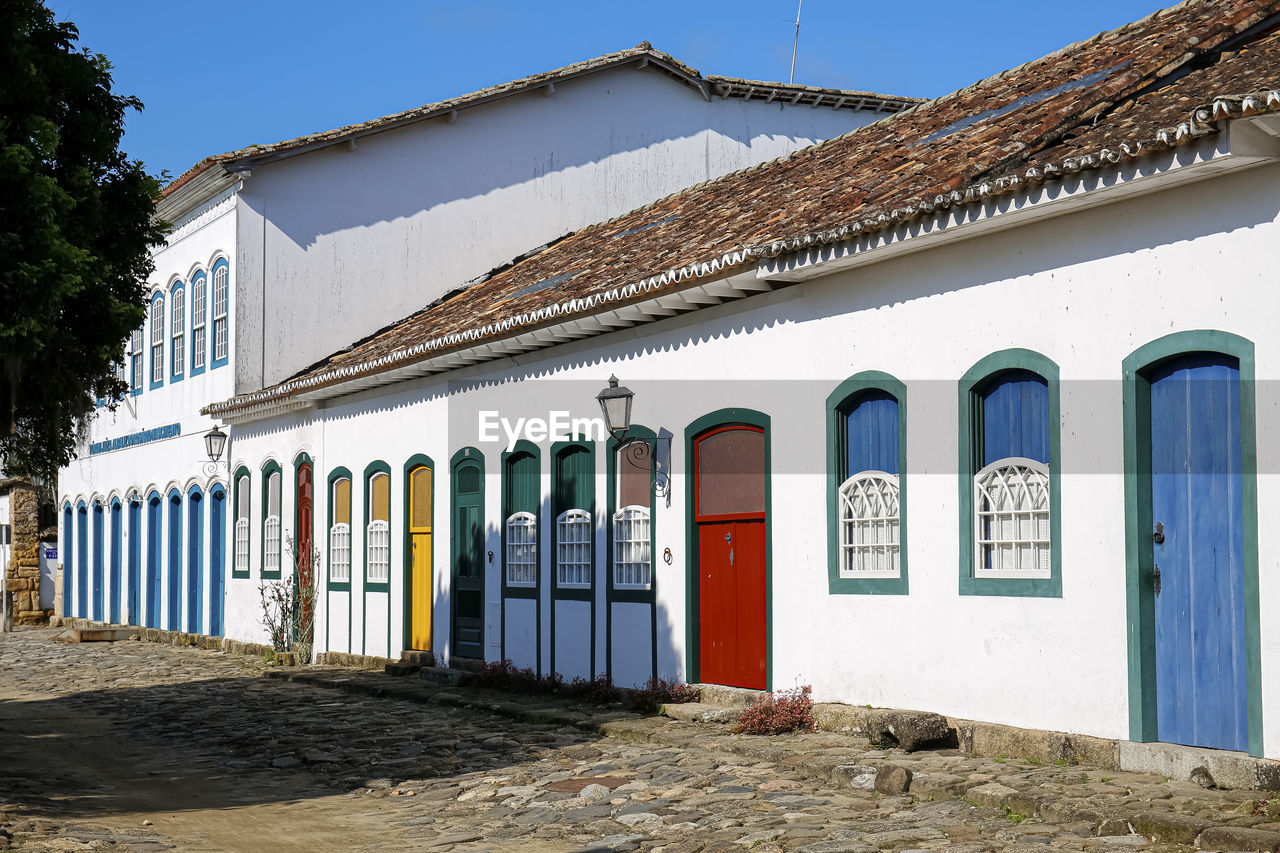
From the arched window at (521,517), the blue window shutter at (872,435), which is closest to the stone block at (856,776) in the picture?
the blue window shutter at (872,435)

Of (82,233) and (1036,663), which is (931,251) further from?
Result: (82,233)

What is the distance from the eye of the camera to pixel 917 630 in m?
10.7

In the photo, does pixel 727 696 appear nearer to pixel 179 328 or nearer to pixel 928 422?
pixel 928 422

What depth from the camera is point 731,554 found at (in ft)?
42.6

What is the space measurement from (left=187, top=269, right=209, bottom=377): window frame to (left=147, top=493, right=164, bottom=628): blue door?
3772 mm

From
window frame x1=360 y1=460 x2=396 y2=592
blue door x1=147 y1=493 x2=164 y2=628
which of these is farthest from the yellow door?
blue door x1=147 y1=493 x2=164 y2=628

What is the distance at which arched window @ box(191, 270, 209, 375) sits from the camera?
24031mm

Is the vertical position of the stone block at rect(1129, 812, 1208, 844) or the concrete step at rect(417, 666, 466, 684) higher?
the stone block at rect(1129, 812, 1208, 844)

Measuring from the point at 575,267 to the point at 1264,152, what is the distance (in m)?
10.6

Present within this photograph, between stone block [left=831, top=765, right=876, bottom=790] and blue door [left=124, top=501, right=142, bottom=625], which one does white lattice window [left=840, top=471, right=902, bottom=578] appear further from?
blue door [left=124, top=501, right=142, bottom=625]

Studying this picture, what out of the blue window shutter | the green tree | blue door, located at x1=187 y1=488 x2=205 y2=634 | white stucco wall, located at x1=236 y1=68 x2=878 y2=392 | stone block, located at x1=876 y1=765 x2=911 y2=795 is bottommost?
stone block, located at x1=876 y1=765 x2=911 y2=795

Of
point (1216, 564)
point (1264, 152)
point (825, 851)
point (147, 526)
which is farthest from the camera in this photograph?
point (147, 526)

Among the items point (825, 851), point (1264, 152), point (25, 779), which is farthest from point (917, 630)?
point (25, 779)

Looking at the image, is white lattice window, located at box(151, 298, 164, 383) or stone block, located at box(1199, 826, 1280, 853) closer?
stone block, located at box(1199, 826, 1280, 853)
